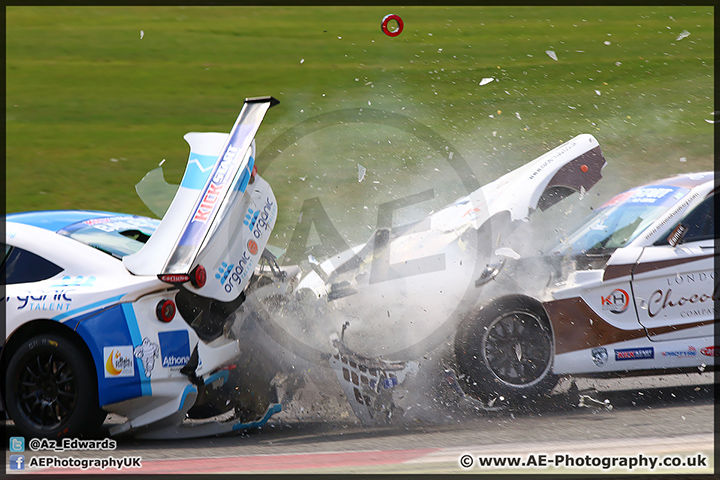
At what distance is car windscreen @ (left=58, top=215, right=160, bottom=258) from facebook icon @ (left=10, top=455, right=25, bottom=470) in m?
1.39

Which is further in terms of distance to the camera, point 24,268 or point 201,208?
point 24,268

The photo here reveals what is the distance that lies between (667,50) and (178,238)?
13.9m

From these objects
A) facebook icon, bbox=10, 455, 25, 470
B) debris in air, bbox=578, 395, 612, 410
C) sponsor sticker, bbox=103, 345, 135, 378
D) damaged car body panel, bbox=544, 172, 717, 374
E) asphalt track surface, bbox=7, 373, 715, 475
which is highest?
damaged car body panel, bbox=544, 172, 717, 374

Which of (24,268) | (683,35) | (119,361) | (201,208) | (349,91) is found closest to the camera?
(119,361)

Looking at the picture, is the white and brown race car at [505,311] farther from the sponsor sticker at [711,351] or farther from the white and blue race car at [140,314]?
the white and blue race car at [140,314]

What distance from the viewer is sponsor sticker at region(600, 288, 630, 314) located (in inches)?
212

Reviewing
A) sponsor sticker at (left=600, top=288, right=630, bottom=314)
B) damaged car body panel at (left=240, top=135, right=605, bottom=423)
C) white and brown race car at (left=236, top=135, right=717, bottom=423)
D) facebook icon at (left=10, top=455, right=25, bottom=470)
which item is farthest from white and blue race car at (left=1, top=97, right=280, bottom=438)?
sponsor sticker at (left=600, top=288, right=630, bottom=314)

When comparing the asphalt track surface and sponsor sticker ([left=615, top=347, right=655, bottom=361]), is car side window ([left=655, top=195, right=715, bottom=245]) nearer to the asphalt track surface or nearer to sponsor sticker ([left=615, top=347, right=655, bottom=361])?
sponsor sticker ([left=615, top=347, right=655, bottom=361])

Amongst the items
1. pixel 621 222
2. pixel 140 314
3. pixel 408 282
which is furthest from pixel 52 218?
pixel 621 222

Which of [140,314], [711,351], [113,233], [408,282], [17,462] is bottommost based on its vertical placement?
[17,462]

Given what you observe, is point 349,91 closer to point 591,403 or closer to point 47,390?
point 591,403

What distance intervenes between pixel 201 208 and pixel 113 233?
964mm

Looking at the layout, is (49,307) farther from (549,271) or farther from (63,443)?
(549,271)

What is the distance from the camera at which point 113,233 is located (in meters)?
5.52
